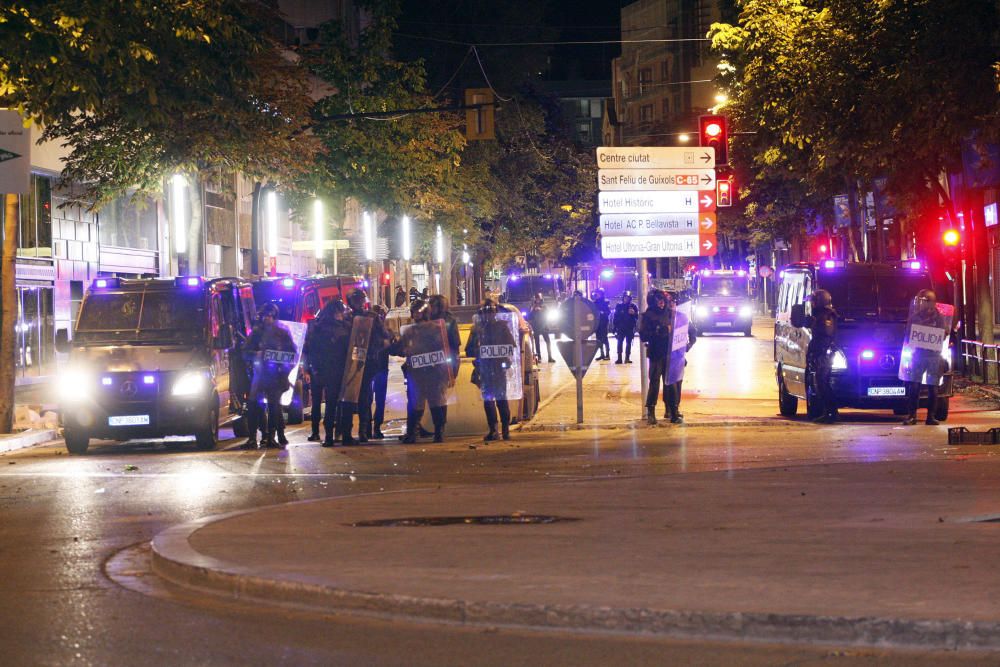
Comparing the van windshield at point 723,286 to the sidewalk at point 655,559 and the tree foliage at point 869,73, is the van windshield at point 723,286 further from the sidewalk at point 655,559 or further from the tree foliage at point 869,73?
the sidewalk at point 655,559

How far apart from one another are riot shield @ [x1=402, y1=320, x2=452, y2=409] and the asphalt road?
28.1 inches

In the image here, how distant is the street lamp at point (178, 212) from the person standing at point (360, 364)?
65.6ft

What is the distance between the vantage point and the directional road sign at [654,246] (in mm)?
21109

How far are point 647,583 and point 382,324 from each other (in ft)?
38.9

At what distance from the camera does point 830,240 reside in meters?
63.6

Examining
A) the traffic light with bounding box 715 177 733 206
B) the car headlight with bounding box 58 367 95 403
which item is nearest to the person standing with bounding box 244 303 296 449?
the car headlight with bounding box 58 367 95 403

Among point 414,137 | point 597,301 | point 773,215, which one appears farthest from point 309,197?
point 773,215

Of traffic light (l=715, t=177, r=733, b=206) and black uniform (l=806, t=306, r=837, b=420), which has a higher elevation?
traffic light (l=715, t=177, r=733, b=206)

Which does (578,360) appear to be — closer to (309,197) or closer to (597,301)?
(309,197)

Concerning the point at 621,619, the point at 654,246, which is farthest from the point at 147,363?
the point at 621,619

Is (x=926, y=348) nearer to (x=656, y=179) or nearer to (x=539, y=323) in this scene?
(x=656, y=179)

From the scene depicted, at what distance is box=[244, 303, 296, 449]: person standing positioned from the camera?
1898 cm

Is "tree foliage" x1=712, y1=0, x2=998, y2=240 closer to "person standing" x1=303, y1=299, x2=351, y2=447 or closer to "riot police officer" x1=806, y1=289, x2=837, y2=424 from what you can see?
"riot police officer" x1=806, y1=289, x2=837, y2=424

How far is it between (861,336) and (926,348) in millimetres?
1088
